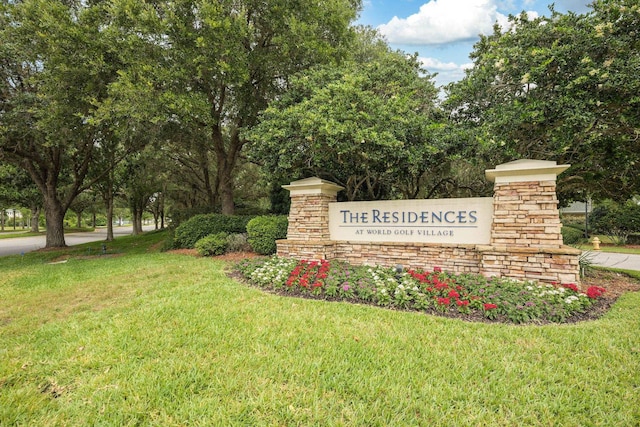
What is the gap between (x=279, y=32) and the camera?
8.45m

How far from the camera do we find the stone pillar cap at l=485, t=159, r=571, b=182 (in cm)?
479

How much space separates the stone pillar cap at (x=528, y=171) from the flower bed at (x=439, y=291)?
65.9 inches

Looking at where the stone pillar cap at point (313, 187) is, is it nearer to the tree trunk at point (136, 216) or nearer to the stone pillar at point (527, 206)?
the stone pillar at point (527, 206)

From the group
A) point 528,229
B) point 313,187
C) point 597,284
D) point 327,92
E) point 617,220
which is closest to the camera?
point 528,229

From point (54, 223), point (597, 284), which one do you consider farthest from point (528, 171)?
point (54, 223)

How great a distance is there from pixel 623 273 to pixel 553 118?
14.7 feet

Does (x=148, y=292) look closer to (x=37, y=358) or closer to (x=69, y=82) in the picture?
(x=37, y=358)

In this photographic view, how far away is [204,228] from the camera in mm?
10000

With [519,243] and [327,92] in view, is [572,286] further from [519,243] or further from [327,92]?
[327,92]

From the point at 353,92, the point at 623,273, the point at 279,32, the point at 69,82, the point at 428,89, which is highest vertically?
the point at 279,32

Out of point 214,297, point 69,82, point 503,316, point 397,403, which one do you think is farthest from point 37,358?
point 69,82

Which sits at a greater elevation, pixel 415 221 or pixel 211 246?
pixel 415 221

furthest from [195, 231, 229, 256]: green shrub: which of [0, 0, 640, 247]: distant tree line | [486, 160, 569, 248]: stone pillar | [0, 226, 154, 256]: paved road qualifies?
[0, 226, 154, 256]: paved road

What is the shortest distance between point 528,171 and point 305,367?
15.2 feet
